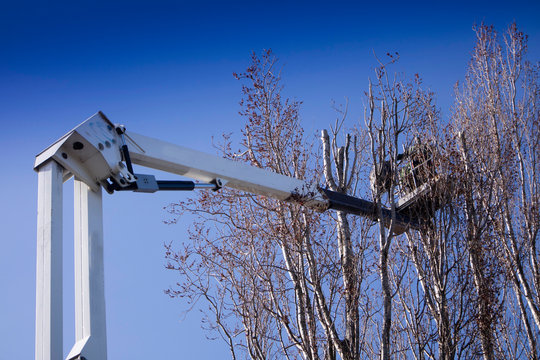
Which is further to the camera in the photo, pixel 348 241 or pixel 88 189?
pixel 348 241

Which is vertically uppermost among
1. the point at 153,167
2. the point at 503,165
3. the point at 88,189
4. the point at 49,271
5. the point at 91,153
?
the point at 503,165

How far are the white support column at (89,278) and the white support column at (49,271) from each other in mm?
200

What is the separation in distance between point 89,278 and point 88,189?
511mm

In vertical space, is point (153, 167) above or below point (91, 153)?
above

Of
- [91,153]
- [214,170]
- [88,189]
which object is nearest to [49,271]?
[88,189]

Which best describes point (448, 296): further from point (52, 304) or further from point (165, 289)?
point (52, 304)

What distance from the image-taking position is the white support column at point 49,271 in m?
2.86

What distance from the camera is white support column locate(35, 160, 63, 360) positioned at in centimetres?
286

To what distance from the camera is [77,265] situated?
327 cm

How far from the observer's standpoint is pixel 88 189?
344 cm

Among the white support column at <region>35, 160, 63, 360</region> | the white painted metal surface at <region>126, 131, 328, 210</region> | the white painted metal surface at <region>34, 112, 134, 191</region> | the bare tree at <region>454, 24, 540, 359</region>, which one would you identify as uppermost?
the bare tree at <region>454, 24, 540, 359</region>

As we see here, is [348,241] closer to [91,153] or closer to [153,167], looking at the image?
[153,167]

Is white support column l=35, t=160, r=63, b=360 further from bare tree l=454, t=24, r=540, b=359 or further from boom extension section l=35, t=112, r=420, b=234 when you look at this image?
bare tree l=454, t=24, r=540, b=359

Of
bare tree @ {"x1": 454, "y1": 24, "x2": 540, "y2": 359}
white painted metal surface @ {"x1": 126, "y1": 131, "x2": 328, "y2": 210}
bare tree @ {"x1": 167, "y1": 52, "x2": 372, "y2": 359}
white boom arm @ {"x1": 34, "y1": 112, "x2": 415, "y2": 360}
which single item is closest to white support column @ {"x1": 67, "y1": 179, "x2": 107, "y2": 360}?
white boom arm @ {"x1": 34, "y1": 112, "x2": 415, "y2": 360}
